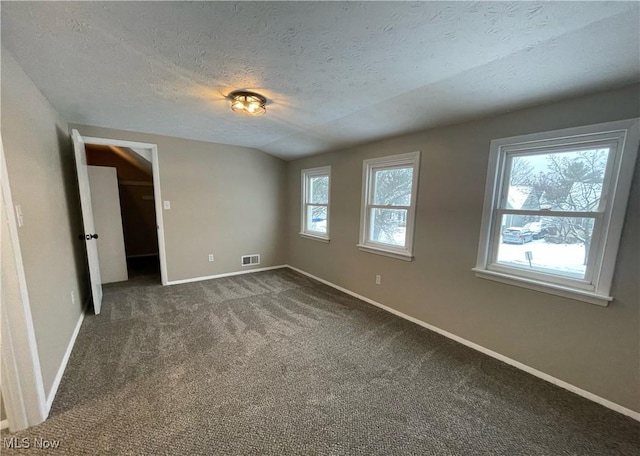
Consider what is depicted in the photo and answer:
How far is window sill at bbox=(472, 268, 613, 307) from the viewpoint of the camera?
164cm

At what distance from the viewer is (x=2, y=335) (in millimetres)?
→ 1278

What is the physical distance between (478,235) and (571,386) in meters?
1.25

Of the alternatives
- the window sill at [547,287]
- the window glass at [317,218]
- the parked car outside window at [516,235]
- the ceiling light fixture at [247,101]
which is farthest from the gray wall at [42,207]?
the parked car outside window at [516,235]

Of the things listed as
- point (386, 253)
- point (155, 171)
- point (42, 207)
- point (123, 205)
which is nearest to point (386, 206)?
point (386, 253)

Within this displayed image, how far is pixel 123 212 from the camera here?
214 inches

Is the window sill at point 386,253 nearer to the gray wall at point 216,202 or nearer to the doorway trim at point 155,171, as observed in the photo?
the gray wall at point 216,202

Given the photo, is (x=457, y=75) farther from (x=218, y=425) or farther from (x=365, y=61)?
(x=218, y=425)

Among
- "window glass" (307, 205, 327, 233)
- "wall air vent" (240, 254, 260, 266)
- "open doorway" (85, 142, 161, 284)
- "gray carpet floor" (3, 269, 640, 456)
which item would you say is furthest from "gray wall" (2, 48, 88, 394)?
"window glass" (307, 205, 327, 233)

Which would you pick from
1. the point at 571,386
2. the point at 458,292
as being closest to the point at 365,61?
the point at 458,292

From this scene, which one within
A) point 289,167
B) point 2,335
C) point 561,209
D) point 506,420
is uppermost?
point 289,167

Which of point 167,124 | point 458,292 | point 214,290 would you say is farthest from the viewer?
point 214,290

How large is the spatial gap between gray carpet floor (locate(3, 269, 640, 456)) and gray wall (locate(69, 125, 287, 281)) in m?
1.39

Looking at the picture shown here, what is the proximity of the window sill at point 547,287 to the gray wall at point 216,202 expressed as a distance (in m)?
3.47

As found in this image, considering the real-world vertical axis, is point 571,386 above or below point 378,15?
below
